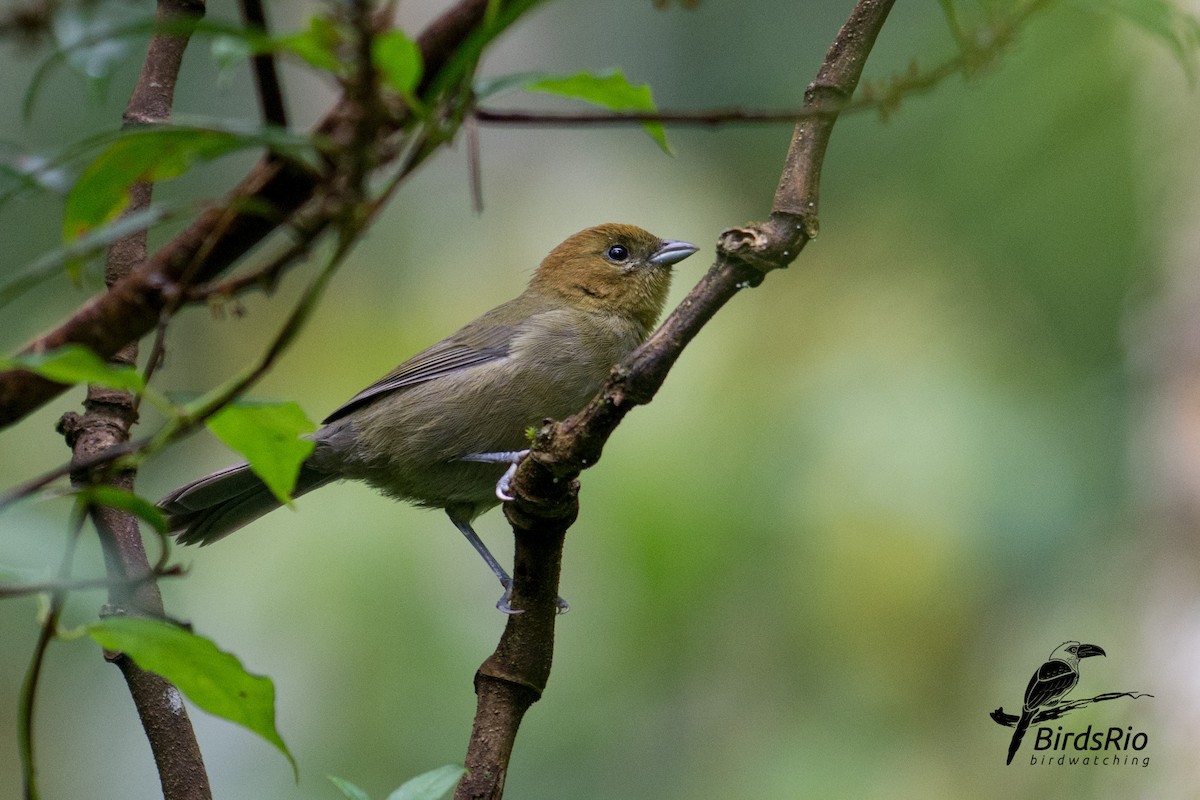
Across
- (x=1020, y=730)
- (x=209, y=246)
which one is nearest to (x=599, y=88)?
(x=209, y=246)

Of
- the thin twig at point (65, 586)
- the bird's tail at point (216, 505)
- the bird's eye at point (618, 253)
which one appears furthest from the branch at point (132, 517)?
the bird's eye at point (618, 253)

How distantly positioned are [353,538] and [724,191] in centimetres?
335

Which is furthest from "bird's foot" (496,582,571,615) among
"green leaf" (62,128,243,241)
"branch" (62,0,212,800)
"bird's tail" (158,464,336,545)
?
"green leaf" (62,128,243,241)

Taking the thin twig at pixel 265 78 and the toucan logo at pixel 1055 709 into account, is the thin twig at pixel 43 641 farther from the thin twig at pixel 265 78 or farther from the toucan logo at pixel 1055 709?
the toucan logo at pixel 1055 709

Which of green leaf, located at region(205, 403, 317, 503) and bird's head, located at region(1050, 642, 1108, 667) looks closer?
green leaf, located at region(205, 403, 317, 503)

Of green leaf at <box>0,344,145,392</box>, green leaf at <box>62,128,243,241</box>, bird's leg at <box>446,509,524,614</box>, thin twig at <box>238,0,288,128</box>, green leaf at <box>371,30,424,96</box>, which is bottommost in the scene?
green leaf at <box>0,344,145,392</box>

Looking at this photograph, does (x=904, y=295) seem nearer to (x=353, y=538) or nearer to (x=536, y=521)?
(x=353, y=538)

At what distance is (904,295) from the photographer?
6.92 metres

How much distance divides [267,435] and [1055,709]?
175 inches

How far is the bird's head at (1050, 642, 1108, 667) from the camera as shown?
5430 mm

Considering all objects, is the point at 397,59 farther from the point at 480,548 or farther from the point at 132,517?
the point at 480,548

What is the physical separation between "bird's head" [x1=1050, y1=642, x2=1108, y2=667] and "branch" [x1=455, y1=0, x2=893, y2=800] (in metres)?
3.64

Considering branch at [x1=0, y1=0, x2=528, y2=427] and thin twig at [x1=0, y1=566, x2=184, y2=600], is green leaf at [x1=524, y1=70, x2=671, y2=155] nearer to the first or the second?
branch at [x1=0, y1=0, x2=528, y2=427]

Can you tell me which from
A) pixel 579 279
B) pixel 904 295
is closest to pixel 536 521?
pixel 579 279
